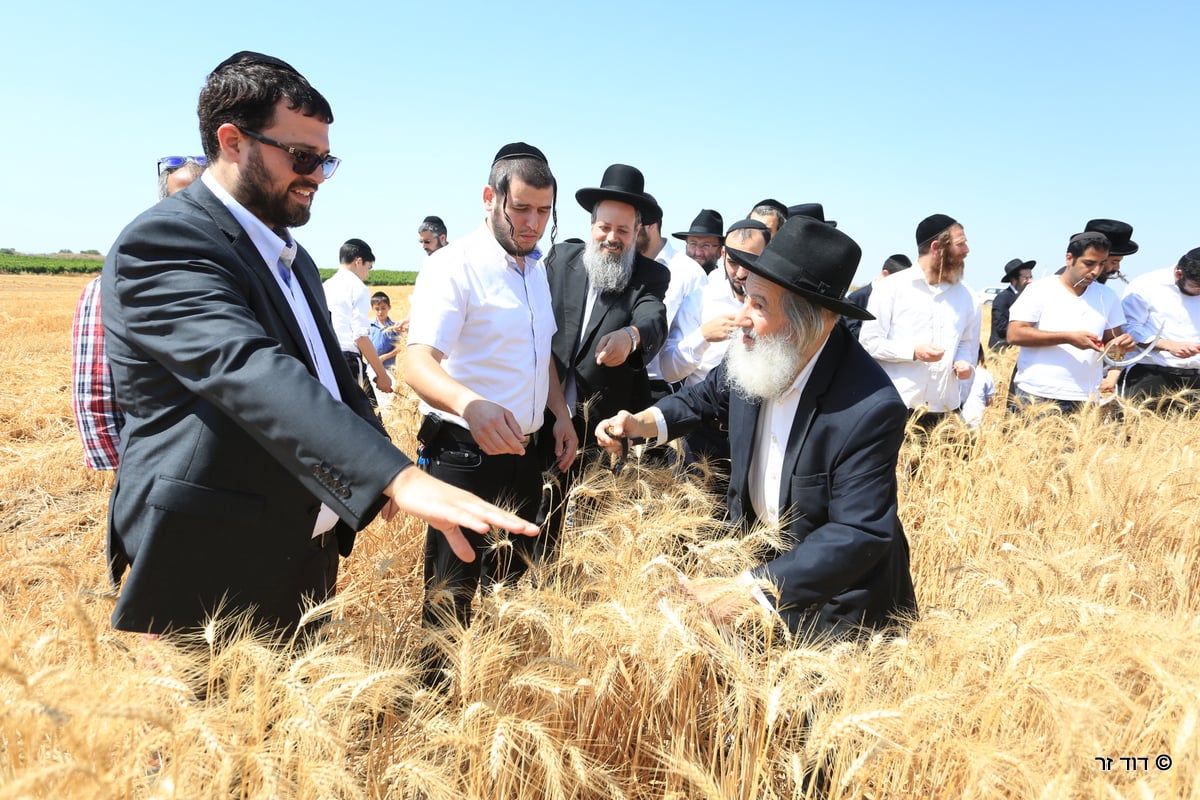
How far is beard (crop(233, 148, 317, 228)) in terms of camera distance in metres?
1.69

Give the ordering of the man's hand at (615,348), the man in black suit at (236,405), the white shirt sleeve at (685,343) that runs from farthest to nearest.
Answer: the white shirt sleeve at (685,343), the man's hand at (615,348), the man in black suit at (236,405)

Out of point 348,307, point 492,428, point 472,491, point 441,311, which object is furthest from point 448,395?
point 348,307

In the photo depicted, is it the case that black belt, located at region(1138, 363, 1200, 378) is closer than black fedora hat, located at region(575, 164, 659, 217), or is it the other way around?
black fedora hat, located at region(575, 164, 659, 217)

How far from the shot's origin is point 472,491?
9.54 ft

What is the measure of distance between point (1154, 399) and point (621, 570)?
6.06 m

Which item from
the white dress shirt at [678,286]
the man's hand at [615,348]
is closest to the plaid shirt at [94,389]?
the man's hand at [615,348]

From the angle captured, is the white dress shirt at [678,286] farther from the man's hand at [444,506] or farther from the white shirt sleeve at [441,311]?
the man's hand at [444,506]

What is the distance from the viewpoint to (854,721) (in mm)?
1363

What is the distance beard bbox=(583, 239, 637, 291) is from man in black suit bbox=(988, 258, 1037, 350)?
733 centimetres

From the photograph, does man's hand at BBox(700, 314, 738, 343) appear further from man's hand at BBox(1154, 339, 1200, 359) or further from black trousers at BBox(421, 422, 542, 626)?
man's hand at BBox(1154, 339, 1200, 359)

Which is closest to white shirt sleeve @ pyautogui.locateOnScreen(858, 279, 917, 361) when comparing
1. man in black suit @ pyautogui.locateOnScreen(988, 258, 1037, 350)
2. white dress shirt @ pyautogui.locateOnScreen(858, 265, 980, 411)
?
white dress shirt @ pyautogui.locateOnScreen(858, 265, 980, 411)

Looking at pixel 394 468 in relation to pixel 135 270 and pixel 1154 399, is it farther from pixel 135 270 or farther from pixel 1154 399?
pixel 1154 399

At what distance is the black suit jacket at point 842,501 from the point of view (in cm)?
196

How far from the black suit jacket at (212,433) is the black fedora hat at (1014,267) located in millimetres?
12619
